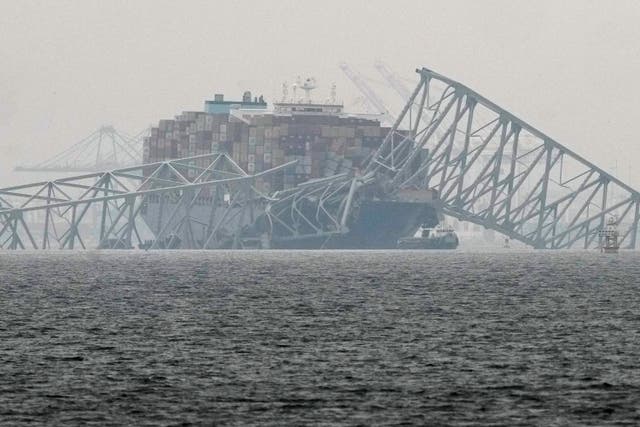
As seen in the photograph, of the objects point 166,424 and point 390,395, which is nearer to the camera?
point 166,424

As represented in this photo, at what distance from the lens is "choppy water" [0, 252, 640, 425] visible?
53.9 meters

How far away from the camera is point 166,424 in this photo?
1996 inches

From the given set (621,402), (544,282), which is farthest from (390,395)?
(544,282)

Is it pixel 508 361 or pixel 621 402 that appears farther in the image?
pixel 508 361

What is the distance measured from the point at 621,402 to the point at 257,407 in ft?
37.3

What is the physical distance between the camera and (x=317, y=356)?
231ft

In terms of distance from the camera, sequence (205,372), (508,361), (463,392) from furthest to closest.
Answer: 1. (508,361)
2. (205,372)
3. (463,392)

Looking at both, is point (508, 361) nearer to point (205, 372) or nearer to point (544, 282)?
point (205, 372)

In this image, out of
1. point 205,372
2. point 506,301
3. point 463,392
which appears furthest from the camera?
point 506,301

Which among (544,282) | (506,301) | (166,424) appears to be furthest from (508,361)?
(544,282)

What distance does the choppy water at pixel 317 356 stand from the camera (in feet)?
177

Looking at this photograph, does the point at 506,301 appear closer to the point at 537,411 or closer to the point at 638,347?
the point at 638,347

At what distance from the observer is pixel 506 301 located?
114 metres

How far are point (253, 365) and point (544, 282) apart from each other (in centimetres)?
8682
